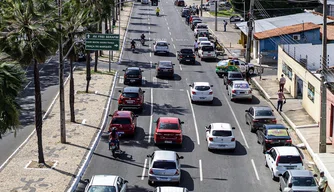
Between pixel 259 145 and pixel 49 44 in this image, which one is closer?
pixel 49 44

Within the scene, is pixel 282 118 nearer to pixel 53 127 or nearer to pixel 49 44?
pixel 53 127

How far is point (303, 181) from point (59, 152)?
14.8 meters

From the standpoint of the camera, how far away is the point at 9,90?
91.7ft

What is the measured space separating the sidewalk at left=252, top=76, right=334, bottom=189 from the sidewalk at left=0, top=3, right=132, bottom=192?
13239 mm

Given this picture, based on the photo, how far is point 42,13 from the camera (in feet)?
113

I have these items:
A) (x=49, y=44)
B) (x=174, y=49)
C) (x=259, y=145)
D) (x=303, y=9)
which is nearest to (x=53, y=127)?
(x=49, y=44)

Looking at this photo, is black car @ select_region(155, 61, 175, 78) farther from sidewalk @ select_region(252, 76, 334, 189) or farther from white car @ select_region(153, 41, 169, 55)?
white car @ select_region(153, 41, 169, 55)

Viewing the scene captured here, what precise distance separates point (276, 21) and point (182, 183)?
53595 millimetres

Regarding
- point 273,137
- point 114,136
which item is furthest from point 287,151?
point 114,136

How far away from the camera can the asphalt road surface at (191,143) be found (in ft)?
114

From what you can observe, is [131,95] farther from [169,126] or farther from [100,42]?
[169,126]

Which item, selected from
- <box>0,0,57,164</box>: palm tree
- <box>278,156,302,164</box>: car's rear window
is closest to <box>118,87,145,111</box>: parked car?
<box>0,0,57,164</box>: palm tree

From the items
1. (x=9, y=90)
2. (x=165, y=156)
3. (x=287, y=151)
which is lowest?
(x=287, y=151)

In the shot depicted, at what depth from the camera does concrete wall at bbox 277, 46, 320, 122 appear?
46.4 m
